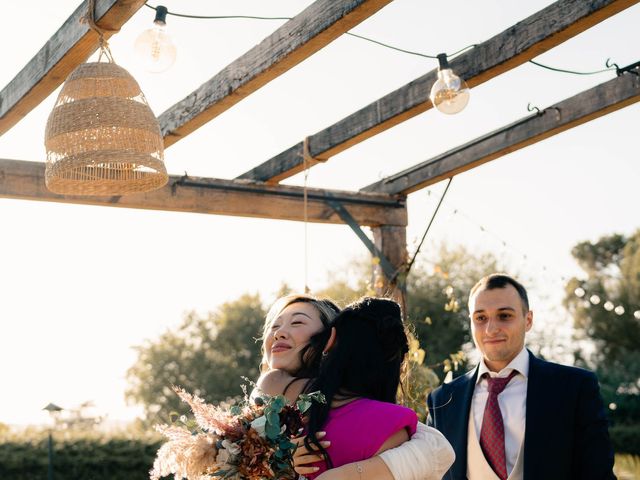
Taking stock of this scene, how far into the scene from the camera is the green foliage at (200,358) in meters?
23.4

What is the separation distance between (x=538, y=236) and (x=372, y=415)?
1764 centimetres

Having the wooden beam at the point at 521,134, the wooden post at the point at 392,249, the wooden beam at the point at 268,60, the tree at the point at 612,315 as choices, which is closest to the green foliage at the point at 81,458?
the wooden post at the point at 392,249

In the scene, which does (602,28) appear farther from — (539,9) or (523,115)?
(523,115)

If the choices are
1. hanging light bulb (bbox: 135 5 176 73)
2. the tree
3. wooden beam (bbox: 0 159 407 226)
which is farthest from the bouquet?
the tree

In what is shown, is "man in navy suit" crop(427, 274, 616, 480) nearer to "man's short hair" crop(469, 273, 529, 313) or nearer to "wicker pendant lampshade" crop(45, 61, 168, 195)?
"man's short hair" crop(469, 273, 529, 313)

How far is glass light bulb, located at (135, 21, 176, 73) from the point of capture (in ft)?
10.9

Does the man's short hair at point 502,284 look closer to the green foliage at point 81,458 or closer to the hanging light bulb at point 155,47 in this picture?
the hanging light bulb at point 155,47

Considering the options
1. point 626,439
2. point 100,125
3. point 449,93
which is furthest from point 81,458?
point 626,439

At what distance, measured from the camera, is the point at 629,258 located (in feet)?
84.4

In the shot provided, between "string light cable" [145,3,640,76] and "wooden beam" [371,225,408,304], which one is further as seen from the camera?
"wooden beam" [371,225,408,304]

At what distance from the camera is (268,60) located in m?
3.50

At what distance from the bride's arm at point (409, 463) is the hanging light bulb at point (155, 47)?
1728 millimetres

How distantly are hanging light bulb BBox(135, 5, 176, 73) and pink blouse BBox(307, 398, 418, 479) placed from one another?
5.46 ft

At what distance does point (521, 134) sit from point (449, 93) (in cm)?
94
